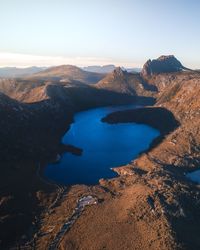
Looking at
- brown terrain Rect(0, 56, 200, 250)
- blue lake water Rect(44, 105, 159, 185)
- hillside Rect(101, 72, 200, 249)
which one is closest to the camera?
brown terrain Rect(0, 56, 200, 250)

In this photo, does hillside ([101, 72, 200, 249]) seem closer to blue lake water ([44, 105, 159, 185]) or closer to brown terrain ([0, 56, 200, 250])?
brown terrain ([0, 56, 200, 250])

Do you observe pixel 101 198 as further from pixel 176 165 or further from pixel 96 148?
pixel 96 148

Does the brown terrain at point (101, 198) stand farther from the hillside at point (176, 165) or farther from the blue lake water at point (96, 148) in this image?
the blue lake water at point (96, 148)

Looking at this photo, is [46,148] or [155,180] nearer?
[155,180]

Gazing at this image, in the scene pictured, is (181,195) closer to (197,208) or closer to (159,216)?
(197,208)

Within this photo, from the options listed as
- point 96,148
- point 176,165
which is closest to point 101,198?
point 176,165

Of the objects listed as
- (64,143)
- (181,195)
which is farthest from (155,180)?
(64,143)

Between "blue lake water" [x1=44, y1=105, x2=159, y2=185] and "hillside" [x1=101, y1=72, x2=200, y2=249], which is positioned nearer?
"hillside" [x1=101, y1=72, x2=200, y2=249]

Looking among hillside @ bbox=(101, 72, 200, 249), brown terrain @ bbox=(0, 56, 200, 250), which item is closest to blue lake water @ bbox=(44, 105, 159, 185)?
brown terrain @ bbox=(0, 56, 200, 250)

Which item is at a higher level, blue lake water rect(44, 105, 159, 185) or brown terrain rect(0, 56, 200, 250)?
brown terrain rect(0, 56, 200, 250)
